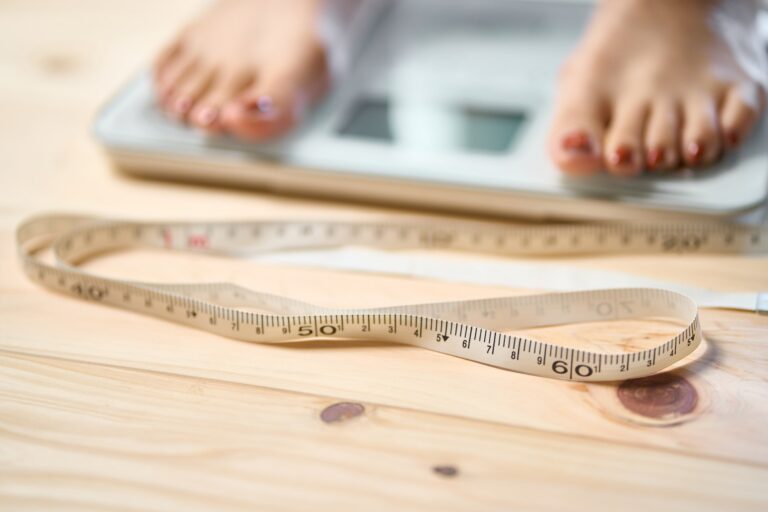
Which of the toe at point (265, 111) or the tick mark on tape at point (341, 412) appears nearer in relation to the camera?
the tick mark on tape at point (341, 412)

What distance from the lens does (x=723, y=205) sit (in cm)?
95

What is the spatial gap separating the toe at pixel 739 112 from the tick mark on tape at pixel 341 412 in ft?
1.81

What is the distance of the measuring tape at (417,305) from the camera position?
2.62ft

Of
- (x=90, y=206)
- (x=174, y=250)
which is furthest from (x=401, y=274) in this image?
(x=90, y=206)

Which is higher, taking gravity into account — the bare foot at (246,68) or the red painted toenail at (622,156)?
the bare foot at (246,68)

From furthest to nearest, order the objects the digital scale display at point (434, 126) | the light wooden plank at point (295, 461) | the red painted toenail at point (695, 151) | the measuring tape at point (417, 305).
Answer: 1. the digital scale display at point (434, 126)
2. the red painted toenail at point (695, 151)
3. the measuring tape at point (417, 305)
4. the light wooden plank at point (295, 461)

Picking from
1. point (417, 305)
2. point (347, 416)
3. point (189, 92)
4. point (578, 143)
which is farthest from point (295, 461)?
point (189, 92)

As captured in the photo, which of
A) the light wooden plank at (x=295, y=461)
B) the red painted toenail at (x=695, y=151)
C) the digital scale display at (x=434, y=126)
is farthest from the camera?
the digital scale display at (x=434, y=126)

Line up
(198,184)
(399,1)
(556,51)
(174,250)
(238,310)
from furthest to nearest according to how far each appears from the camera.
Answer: (399,1), (556,51), (198,184), (174,250), (238,310)

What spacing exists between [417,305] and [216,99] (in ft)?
1.49

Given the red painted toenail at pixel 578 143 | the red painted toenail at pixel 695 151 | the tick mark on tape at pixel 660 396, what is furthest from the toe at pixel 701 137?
the tick mark on tape at pixel 660 396

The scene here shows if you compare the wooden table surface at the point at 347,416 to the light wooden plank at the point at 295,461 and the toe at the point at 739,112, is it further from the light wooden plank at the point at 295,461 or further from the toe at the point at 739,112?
the toe at the point at 739,112

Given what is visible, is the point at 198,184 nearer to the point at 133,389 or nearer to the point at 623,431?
the point at 133,389

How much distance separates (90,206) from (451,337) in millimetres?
538
